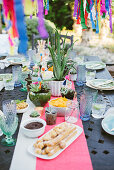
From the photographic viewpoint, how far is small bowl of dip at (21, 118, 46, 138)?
3.40ft

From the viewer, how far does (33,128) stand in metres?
1.07

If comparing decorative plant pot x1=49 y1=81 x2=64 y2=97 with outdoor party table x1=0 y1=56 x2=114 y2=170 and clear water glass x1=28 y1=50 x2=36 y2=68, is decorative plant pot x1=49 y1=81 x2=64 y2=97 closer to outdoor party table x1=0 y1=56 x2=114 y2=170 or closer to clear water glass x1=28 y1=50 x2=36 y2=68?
outdoor party table x1=0 y1=56 x2=114 y2=170

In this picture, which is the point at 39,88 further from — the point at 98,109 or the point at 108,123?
the point at 108,123

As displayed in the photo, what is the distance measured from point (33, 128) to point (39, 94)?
0.36 metres

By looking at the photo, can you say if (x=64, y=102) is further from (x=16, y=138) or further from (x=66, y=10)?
(x=66, y=10)

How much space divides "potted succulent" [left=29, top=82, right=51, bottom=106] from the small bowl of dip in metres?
0.27

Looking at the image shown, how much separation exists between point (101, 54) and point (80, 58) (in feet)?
11.8

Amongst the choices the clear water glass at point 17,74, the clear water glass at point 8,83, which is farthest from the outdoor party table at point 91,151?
the clear water glass at point 17,74

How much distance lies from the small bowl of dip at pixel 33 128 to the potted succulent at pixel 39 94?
0.88 ft

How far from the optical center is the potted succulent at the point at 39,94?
4.54ft

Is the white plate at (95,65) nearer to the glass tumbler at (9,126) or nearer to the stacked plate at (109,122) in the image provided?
the stacked plate at (109,122)

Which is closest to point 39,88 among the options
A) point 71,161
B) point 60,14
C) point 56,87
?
point 56,87

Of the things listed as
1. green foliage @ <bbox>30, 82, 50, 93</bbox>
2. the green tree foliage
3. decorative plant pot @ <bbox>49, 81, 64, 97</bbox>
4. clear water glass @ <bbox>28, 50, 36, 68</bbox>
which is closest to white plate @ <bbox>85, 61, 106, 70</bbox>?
clear water glass @ <bbox>28, 50, 36, 68</bbox>

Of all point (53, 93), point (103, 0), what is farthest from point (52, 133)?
point (103, 0)
